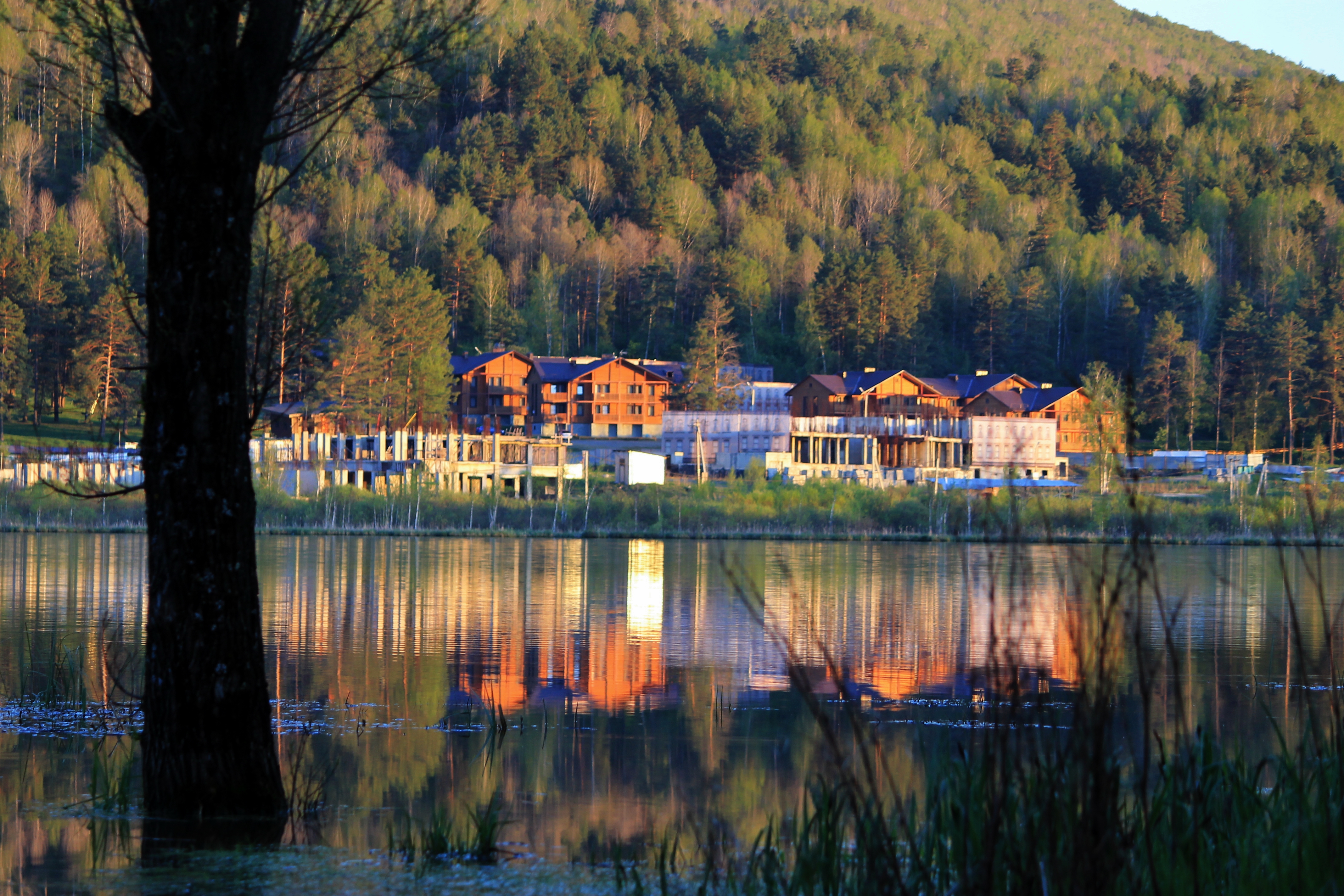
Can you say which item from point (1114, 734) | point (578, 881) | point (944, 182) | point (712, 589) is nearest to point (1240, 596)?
point (712, 589)

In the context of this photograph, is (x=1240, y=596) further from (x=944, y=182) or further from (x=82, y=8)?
(x=944, y=182)

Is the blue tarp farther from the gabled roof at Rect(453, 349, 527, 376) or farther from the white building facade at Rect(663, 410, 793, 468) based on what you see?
the gabled roof at Rect(453, 349, 527, 376)

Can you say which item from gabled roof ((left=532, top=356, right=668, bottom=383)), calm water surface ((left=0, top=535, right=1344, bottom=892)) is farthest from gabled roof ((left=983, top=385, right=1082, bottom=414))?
calm water surface ((left=0, top=535, right=1344, bottom=892))

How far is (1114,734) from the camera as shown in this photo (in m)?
11.8

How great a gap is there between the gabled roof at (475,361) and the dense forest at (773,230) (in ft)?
7.85

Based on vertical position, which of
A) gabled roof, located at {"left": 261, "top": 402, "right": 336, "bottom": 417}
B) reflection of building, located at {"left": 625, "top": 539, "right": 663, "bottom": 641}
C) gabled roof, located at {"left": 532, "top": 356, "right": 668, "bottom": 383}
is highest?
gabled roof, located at {"left": 532, "top": 356, "right": 668, "bottom": 383}

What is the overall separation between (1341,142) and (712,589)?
522 ft

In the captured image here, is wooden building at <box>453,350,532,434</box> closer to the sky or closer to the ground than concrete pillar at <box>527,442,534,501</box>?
closer to the sky

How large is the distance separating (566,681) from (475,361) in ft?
294

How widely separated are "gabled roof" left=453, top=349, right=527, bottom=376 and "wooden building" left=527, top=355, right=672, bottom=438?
2443 mm

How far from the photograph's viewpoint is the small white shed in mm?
71188

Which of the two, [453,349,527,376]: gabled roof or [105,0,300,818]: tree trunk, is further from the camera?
[453,349,527,376]: gabled roof

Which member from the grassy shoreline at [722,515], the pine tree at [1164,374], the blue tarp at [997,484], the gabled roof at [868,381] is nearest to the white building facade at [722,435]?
the gabled roof at [868,381]

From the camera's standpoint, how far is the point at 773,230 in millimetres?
143250
